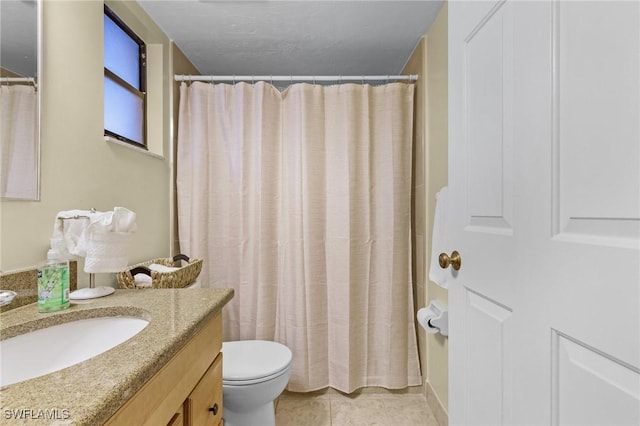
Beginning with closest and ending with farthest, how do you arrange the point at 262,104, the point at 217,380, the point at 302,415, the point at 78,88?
the point at 217,380 → the point at 78,88 → the point at 302,415 → the point at 262,104

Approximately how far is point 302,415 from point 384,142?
166cm

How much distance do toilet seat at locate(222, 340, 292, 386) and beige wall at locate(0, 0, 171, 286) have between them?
66cm

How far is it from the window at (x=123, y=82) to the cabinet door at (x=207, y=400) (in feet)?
3.64

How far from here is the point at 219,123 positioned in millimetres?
1945

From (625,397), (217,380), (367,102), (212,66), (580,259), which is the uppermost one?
(212,66)

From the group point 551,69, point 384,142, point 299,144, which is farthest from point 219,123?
point 551,69

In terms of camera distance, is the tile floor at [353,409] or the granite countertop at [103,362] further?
the tile floor at [353,409]

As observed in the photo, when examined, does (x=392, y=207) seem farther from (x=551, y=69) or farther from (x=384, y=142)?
(x=551, y=69)

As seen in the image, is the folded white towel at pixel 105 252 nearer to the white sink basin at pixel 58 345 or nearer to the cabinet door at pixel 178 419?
the white sink basin at pixel 58 345

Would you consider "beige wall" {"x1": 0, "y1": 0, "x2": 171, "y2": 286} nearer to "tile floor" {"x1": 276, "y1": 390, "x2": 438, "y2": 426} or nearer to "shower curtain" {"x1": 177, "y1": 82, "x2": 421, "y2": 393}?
"shower curtain" {"x1": 177, "y1": 82, "x2": 421, "y2": 393}

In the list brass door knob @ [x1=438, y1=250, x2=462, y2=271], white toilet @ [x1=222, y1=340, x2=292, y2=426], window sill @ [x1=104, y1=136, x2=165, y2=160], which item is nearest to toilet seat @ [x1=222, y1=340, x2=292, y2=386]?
white toilet @ [x1=222, y1=340, x2=292, y2=426]

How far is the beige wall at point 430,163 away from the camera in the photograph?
65.2 inches

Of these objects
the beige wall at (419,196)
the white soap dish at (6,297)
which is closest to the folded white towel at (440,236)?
the beige wall at (419,196)

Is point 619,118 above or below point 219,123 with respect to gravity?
below
